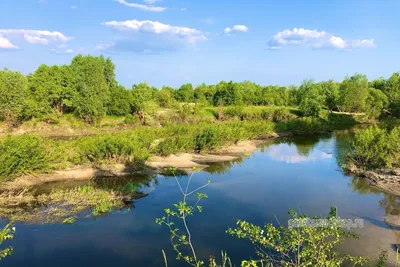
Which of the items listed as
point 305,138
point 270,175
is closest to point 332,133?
point 305,138

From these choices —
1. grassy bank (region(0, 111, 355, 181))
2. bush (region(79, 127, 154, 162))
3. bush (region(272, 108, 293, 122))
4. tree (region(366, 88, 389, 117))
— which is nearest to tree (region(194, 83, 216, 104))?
bush (region(272, 108, 293, 122))

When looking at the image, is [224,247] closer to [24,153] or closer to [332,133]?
[24,153]

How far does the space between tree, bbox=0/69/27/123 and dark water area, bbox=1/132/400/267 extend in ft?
104

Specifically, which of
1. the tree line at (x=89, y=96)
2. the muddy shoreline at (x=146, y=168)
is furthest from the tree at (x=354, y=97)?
the muddy shoreline at (x=146, y=168)

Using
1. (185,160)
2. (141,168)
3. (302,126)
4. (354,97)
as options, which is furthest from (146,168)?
(354,97)

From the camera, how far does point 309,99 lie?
7475cm

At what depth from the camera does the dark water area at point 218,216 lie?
16.4m

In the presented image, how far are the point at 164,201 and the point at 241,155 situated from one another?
1945 centimetres

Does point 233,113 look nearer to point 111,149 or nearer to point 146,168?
point 146,168

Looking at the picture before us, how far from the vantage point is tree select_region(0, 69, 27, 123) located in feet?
165

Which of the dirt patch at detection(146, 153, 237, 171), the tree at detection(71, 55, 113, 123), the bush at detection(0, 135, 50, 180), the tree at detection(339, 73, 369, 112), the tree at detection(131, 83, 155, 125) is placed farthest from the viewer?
the tree at detection(339, 73, 369, 112)

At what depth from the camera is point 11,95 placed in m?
50.4

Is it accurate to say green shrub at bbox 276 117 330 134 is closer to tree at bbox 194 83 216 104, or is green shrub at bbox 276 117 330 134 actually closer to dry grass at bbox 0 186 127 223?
tree at bbox 194 83 216 104

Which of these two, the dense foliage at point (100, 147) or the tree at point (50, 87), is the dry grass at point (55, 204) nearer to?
the dense foliage at point (100, 147)
